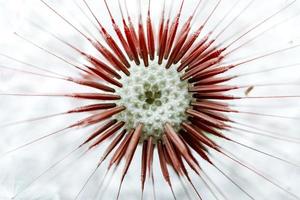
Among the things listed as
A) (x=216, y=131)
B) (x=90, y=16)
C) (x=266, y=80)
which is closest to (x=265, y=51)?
(x=266, y=80)

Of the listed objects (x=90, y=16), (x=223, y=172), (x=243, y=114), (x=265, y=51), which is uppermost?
(x=90, y=16)

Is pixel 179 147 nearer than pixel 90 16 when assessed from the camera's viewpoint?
Yes

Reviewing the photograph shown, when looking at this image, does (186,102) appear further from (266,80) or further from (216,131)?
(266,80)

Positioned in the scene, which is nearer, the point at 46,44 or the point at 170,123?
the point at 170,123

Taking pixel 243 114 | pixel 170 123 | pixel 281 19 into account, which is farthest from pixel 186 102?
pixel 281 19

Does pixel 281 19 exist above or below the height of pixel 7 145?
above

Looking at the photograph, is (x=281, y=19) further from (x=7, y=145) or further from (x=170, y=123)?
(x=7, y=145)
